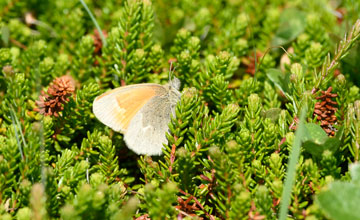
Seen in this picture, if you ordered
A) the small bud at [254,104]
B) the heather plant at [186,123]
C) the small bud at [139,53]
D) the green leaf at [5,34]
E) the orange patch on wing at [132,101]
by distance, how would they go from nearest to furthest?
1. the heather plant at [186,123]
2. the small bud at [254,104]
3. the orange patch on wing at [132,101]
4. the small bud at [139,53]
5. the green leaf at [5,34]

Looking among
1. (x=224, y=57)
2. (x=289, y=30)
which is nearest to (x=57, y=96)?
(x=224, y=57)

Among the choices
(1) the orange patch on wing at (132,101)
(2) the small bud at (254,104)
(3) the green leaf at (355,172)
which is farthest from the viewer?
(1) the orange patch on wing at (132,101)

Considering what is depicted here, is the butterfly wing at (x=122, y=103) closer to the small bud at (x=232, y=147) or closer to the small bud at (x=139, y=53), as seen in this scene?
the small bud at (x=139, y=53)

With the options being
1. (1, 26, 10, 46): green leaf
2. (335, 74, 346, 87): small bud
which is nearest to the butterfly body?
(335, 74, 346, 87): small bud

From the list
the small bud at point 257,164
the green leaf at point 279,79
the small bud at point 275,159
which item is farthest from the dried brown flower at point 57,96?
the green leaf at point 279,79

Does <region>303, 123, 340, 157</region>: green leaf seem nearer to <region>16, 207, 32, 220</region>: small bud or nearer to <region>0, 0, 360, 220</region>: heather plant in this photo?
<region>0, 0, 360, 220</region>: heather plant

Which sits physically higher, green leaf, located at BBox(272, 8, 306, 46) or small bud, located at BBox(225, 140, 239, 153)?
green leaf, located at BBox(272, 8, 306, 46)
